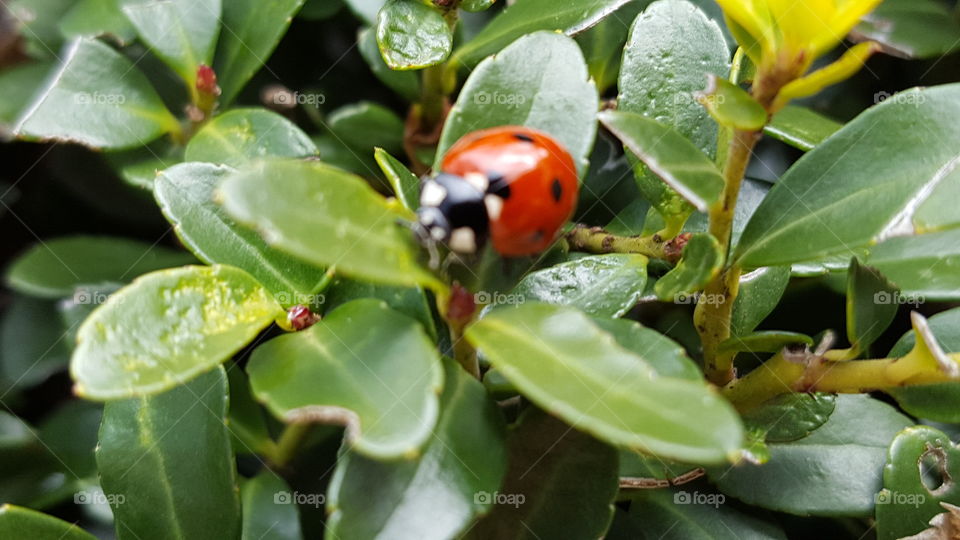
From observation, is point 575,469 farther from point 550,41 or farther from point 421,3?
point 421,3

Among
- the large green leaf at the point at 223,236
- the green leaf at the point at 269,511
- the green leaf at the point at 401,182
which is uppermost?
the green leaf at the point at 401,182

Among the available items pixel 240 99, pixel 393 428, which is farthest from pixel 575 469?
pixel 240 99

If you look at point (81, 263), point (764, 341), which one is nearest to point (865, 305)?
point (764, 341)

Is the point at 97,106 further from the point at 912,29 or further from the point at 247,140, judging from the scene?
the point at 912,29

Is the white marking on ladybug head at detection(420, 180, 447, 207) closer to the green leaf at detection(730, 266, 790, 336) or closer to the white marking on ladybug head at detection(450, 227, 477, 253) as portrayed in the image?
the white marking on ladybug head at detection(450, 227, 477, 253)

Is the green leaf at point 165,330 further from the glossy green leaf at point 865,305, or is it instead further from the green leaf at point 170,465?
the glossy green leaf at point 865,305

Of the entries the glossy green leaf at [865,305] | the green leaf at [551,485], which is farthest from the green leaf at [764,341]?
the green leaf at [551,485]

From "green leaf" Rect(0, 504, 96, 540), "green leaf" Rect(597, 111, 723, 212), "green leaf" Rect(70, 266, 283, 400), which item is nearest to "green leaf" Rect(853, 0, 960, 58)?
"green leaf" Rect(597, 111, 723, 212)
